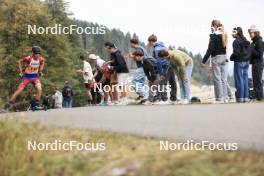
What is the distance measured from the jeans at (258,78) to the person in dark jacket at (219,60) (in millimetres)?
743

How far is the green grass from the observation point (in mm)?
5340

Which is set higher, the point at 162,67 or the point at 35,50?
the point at 35,50

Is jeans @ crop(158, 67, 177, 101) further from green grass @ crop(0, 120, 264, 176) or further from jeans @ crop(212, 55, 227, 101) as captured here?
green grass @ crop(0, 120, 264, 176)

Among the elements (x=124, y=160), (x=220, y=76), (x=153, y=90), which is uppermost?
(x=220, y=76)

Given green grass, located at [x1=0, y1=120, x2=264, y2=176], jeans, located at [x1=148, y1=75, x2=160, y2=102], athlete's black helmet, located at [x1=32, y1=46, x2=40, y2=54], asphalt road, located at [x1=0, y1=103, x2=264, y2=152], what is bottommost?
green grass, located at [x1=0, y1=120, x2=264, y2=176]

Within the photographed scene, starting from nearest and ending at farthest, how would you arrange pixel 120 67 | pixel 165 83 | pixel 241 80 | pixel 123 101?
pixel 241 80, pixel 165 83, pixel 120 67, pixel 123 101

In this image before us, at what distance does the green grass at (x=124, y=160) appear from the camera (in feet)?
17.5

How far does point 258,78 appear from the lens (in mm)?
14297

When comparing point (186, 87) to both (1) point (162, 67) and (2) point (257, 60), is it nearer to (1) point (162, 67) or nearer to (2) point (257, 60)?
(1) point (162, 67)

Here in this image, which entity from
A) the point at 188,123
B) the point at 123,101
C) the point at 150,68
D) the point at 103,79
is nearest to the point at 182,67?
the point at 150,68

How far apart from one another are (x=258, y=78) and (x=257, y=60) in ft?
1.57

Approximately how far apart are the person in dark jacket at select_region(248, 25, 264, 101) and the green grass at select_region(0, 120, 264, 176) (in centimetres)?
730

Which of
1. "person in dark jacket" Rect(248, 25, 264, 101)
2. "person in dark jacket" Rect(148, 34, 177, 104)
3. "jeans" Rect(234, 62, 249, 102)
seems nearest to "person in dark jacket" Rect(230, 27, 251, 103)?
"jeans" Rect(234, 62, 249, 102)

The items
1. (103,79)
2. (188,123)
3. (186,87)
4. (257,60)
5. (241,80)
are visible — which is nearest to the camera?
(188,123)
